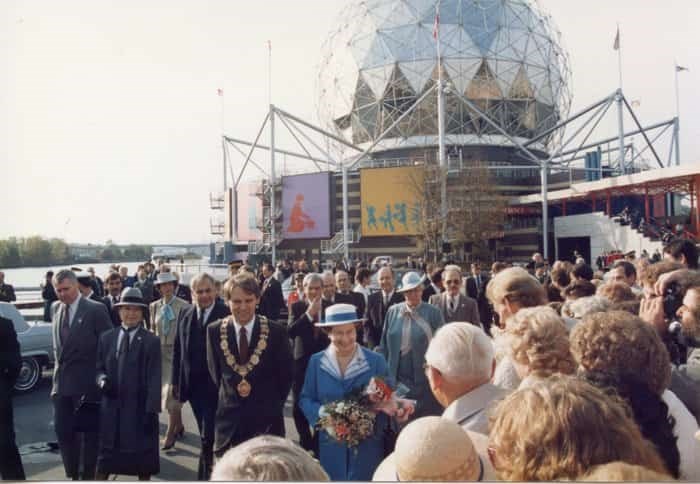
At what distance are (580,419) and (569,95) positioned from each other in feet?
150

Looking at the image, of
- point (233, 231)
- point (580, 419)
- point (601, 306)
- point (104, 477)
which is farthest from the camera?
point (233, 231)

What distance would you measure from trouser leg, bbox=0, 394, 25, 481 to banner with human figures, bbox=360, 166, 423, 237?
105ft

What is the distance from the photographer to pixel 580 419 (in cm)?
171

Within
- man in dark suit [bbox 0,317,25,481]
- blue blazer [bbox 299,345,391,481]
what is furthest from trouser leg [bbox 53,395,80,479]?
blue blazer [bbox 299,345,391,481]

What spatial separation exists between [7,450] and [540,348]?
416 cm

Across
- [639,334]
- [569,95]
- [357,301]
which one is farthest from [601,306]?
[569,95]

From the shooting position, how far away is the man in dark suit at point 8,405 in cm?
459

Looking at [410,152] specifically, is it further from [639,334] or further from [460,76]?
[639,334]

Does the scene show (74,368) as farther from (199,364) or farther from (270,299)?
(270,299)

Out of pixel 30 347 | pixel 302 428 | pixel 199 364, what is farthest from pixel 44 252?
pixel 30 347

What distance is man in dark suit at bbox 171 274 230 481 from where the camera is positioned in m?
5.16

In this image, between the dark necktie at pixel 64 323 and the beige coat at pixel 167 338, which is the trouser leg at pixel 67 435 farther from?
the beige coat at pixel 167 338

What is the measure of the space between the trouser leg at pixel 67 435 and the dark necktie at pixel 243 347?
6.71 ft

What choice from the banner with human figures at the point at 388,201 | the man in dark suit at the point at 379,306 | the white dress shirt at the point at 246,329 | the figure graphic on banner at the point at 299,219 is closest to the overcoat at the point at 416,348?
the white dress shirt at the point at 246,329
